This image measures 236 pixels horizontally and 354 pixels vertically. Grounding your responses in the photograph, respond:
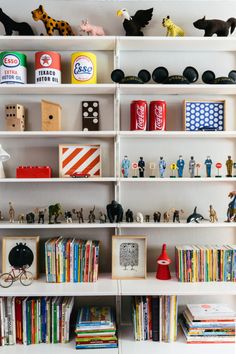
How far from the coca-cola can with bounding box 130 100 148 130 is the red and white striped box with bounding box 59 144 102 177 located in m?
0.27

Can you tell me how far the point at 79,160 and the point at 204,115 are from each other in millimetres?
819

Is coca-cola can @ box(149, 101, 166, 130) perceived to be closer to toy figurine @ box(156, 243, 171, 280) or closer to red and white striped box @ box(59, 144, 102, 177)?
red and white striped box @ box(59, 144, 102, 177)

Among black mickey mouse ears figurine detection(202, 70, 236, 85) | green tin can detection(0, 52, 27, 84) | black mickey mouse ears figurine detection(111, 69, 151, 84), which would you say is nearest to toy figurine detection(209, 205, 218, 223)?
black mickey mouse ears figurine detection(202, 70, 236, 85)

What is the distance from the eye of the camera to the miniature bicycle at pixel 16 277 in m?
2.01

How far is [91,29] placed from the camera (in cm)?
208

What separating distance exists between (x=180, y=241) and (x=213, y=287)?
15.2 inches

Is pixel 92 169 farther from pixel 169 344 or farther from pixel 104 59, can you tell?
pixel 169 344

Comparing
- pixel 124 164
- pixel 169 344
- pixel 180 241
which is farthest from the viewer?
pixel 180 241

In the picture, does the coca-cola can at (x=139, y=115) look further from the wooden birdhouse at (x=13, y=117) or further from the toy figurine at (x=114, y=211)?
the wooden birdhouse at (x=13, y=117)

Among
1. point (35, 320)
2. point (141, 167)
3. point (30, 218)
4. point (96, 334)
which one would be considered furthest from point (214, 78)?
point (35, 320)

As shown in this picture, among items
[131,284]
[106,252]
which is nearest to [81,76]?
[106,252]

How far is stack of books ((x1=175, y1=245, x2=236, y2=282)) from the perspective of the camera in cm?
206

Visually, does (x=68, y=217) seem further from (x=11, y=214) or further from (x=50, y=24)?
(x=50, y=24)

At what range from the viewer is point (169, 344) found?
1947 millimetres
